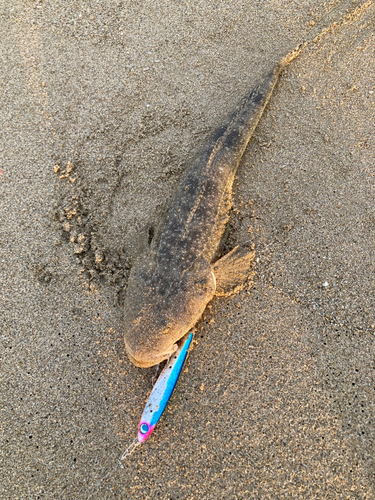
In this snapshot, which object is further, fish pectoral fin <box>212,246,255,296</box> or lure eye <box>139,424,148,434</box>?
fish pectoral fin <box>212,246,255,296</box>

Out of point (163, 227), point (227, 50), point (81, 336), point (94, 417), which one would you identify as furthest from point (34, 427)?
point (227, 50)

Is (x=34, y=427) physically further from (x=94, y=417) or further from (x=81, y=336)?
(x=81, y=336)

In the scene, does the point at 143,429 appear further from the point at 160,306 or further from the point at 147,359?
the point at 160,306

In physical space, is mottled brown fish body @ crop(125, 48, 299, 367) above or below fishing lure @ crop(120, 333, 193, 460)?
above

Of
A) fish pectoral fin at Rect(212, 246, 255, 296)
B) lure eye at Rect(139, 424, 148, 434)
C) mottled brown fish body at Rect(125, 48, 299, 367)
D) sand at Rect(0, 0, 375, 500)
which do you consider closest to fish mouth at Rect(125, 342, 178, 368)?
mottled brown fish body at Rect(125, 48, 299, 367)

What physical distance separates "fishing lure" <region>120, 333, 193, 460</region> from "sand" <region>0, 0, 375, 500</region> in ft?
0.39

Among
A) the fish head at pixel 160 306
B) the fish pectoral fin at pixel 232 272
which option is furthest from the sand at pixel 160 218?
the fish head at pixel 160 306

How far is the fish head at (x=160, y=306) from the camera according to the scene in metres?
2.78

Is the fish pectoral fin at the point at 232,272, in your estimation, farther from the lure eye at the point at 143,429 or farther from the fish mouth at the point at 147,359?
the lure eye at the point at 143,429

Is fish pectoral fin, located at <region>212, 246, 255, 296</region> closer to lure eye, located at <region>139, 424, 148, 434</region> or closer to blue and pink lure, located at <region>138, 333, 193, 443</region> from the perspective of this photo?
blue and pink lure, located at <region>138, 333, 193, 443</region>

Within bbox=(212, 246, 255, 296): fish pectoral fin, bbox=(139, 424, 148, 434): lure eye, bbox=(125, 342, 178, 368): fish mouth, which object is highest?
bbox=(125, 342, 178, 368): fish mouth

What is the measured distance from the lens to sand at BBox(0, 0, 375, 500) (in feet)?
8.93

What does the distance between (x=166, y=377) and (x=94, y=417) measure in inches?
25.3

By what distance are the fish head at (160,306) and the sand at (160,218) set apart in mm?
228
